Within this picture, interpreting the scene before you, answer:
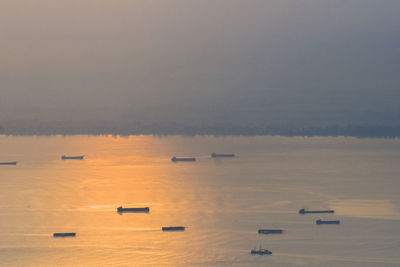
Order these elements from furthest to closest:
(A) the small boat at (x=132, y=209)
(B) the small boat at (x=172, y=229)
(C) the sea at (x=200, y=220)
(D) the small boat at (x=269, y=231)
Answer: (A) the small boat at (x=132, y=209) < (B) the small boat at (x=172, y=229) < (D) the small boat at (x=269, y=231) < (C) the sea at (x=200, y=220)

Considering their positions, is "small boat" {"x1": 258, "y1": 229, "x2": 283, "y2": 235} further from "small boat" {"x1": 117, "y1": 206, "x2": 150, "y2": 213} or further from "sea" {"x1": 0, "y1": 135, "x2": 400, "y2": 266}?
"small boat" {"x1": 117, "y1": 206, "x2": 150, "y2": 213}

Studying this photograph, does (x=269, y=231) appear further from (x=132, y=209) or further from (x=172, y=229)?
(x=132, y=209)

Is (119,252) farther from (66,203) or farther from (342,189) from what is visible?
(342,189)

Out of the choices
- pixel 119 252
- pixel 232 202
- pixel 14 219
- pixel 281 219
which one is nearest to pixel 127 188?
pixel 232 202

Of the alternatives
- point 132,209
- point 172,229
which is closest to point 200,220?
point 172,229

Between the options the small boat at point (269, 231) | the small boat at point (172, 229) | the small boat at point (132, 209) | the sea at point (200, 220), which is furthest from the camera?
the small boat at point (132, 209)

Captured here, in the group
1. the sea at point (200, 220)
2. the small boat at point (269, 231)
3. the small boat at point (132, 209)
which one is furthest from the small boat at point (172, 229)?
the small boat at point (132, 209)

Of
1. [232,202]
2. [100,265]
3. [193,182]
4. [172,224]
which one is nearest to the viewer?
[100,265]

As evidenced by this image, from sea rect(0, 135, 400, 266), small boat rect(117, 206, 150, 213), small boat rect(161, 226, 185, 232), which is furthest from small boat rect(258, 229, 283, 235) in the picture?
small boat rect(117, 206, 150, 213)

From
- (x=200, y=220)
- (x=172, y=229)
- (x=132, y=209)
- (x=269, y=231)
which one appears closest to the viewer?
(x=269, y=231)

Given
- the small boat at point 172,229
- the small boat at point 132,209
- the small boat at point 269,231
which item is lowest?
the small boat at point 269,231

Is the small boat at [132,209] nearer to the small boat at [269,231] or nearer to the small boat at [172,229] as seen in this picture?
the small boat at [172,229]
